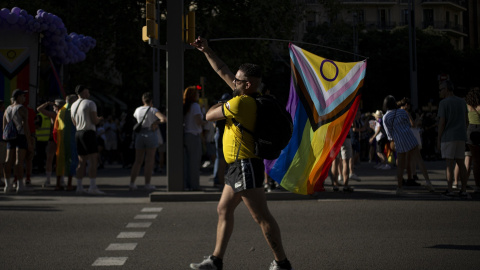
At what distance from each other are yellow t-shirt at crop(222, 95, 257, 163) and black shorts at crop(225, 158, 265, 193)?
0.05 meters

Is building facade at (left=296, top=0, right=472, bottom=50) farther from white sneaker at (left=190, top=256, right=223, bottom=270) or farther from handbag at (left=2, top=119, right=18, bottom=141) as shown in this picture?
white sneaker at (left=190, top=256, right=223, bottom=270)

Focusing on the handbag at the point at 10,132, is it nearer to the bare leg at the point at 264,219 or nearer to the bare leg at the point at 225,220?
the bare leg at the point at 225,220

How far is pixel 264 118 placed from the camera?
265 inches

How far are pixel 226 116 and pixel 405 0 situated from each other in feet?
290

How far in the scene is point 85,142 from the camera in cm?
1408

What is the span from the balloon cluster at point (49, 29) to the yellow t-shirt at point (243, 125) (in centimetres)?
1447

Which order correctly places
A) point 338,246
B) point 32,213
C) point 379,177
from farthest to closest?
point 379,177
point 32,213
point 338,246

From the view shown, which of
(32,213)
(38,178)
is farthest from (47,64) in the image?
(32,213)

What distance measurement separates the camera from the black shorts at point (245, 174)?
6.73m

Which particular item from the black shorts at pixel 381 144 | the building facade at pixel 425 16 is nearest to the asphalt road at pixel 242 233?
the black shorts at pixel 381 144

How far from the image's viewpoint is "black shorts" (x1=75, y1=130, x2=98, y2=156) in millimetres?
14086

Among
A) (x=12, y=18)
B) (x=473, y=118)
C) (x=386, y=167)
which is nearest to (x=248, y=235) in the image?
(x=473, y=118)

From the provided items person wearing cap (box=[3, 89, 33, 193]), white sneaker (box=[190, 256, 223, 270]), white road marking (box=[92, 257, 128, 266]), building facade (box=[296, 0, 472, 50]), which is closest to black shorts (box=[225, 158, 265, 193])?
white sneaker (box=[190, 256, 223, 270])

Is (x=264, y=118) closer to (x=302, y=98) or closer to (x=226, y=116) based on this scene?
(x=226, y=116)
